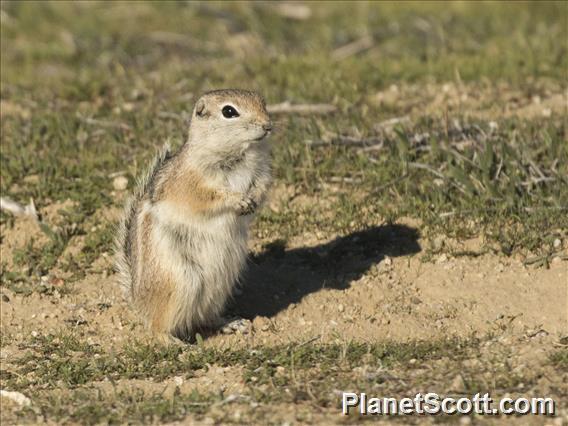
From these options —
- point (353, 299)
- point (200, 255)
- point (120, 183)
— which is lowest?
point (353, 299)

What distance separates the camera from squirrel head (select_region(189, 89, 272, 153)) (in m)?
6.16

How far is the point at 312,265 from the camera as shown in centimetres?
735

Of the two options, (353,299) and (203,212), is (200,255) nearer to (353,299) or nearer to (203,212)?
(203,212)

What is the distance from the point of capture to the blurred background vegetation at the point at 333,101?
7.54 metres

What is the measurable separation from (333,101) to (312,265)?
2.22 meters

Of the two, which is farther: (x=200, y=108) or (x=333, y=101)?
(x=333, y=101)

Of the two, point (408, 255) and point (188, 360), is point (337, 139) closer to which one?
point (408, 255)

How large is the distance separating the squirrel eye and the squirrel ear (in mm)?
146

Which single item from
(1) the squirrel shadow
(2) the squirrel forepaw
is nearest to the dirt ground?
(1) the squirrel shadow

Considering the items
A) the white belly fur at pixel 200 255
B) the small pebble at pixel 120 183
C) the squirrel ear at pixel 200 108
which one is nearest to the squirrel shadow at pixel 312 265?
the white belly fur at pixel 200 255

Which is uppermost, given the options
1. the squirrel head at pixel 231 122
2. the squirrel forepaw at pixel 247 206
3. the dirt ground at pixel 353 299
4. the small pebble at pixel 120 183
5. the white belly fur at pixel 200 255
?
the squirrel head at pixel 231 122

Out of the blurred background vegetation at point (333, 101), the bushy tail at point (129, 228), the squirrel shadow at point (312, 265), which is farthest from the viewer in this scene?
the blurred background vegetation at point (333, 101)

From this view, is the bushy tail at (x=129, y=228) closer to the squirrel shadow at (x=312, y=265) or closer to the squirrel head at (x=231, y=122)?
the squirrel head at (x=231, y=122)

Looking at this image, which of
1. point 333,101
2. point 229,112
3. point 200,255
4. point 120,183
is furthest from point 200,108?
point 333,101
